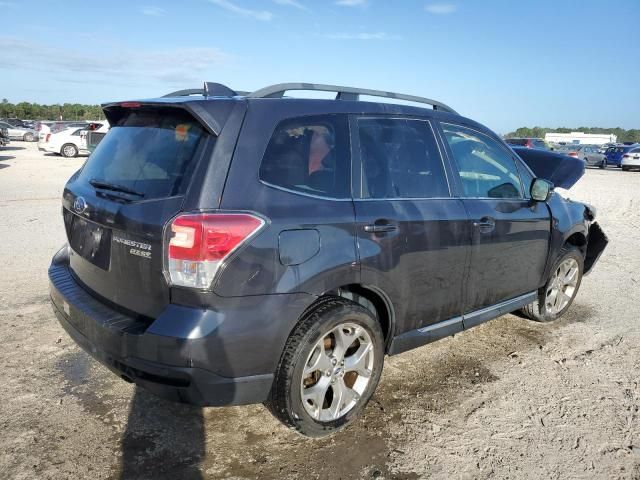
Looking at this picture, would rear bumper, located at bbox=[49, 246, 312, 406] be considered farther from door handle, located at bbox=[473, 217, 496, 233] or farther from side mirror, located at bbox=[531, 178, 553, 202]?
side mirror, located at bbox=[531, 178, 553, 202]

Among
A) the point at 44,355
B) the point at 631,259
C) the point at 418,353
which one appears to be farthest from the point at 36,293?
the point at 631,259

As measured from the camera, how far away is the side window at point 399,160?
320cm

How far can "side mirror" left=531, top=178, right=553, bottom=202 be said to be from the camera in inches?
164

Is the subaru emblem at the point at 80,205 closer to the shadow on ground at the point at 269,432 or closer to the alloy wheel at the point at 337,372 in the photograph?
the shadow on ground at the point at 269,432

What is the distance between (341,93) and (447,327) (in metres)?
1.75

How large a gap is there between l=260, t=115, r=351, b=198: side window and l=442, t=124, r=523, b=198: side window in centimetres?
105

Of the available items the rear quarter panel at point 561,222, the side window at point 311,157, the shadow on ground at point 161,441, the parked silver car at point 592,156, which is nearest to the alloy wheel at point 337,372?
the shadow on ground at point 161,441

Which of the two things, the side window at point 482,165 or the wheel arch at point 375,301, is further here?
the side window at point 482,165

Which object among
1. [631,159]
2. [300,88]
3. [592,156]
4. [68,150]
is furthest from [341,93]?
[592,156]

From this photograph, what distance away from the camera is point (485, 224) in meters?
3.79

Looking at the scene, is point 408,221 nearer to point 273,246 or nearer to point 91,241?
point 273,246

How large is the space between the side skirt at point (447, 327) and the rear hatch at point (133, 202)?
1.58m

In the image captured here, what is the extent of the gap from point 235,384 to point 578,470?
1.87m

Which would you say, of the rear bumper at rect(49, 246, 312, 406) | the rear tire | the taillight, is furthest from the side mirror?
the rear tire
